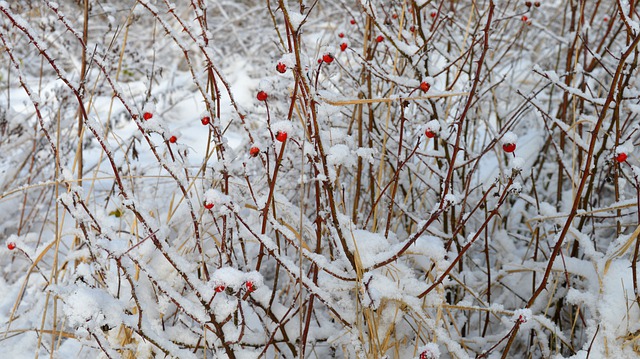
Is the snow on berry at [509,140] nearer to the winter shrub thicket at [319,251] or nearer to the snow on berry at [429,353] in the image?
the winter shrub thicket at [319,251]

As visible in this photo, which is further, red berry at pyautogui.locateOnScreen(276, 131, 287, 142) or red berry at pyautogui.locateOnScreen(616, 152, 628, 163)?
red berry at pyautogui.locateOnScreen(616, 152, 628, 163)

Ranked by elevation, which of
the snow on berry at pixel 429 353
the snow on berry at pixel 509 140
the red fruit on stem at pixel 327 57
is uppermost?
the red fruit on stem at pixel 327 57

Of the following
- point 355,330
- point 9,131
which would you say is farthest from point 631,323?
point 9,131

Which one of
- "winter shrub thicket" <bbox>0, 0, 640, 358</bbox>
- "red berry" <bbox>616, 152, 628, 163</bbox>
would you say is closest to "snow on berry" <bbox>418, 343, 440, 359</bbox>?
"winter shrub thicket" <bbox>0, 0, 640, 358</bbox>

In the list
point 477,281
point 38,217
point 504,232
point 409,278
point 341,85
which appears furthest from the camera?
point 341,85

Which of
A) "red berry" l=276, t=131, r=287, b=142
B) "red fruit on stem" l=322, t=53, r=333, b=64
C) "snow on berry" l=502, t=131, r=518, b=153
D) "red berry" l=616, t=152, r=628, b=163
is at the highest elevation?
"red fruit on stem" l=322, t=53, r=333, b=64

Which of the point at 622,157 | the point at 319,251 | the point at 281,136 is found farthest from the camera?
the point at 319,251

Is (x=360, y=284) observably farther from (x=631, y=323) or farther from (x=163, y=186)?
(x=163, y=186)

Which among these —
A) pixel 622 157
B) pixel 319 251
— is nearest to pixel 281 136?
pixel 319 251

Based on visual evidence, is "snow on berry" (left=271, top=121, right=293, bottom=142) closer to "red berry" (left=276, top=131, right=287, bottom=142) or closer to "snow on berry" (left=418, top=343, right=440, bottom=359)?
"red berry" (left=276, top=131, right=287, bottom=142)

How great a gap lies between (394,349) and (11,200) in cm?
168

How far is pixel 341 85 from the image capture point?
2807mm

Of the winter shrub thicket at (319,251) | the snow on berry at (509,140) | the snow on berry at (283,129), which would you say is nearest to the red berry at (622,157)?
the winter shrub thicket at (319,251)

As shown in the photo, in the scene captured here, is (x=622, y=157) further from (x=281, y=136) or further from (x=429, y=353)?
(x=281, y=136)
